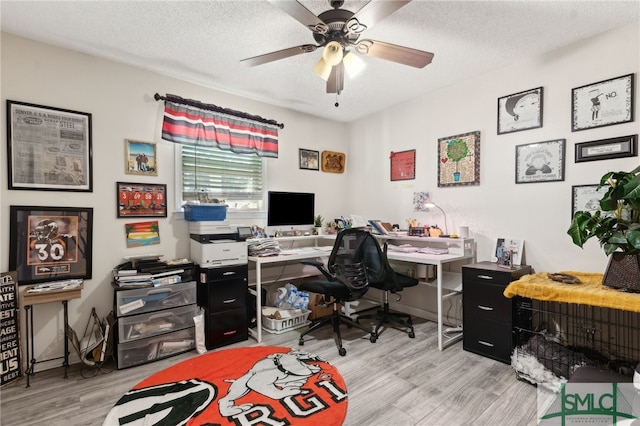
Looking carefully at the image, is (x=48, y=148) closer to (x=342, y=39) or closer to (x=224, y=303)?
(x=224, y=303)

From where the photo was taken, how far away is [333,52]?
197cm

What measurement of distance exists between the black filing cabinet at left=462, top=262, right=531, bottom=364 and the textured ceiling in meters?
1.84

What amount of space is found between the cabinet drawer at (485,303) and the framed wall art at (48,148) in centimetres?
339

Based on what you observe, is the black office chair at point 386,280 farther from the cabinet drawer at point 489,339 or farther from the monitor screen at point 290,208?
the monitor screen at point 290,208

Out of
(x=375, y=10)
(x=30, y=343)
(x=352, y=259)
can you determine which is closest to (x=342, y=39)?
(x=375, y=10)

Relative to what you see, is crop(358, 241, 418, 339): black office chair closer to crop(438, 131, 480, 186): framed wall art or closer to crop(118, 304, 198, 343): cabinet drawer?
crop(438, 131, 480, 186): framed wall art

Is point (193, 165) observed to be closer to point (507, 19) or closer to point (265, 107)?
point (265, 107)

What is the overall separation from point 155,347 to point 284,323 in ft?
3.87

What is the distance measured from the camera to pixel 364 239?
291 centimetres

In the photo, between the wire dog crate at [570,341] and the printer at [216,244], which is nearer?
the wire dog crate at [570,341]

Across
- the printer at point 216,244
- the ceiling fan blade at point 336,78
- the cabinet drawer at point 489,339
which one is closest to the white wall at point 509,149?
the cabinet drawer at point 489,339

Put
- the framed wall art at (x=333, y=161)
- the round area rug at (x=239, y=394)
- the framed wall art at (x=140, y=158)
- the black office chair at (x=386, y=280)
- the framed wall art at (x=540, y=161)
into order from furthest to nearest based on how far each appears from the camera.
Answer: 1. the framed wall art at (x=333, y=161)
2. the black office chair at (x=386, y=280)
3. the framed wall art at (x=140, y=158)
4. the framed wall art at (x=540, y=161)
5. the round area rug at (x=239, y=394)

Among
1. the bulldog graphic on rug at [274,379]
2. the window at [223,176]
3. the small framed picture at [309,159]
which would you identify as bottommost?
the bulldog graphic on rug at [274,379]

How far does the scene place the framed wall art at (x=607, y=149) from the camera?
7.43 feet
